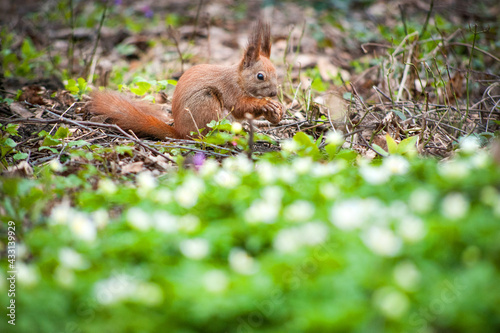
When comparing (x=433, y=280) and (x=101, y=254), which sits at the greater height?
(x=433, y=280)

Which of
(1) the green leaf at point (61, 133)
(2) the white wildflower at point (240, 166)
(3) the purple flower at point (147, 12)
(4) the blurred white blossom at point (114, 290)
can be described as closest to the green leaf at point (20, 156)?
(1) the green leaf at point (61, 133)

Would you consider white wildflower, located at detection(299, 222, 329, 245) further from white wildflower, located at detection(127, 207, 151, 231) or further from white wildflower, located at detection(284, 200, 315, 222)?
white wildflower, located at detection(127, 207, 151, 231)

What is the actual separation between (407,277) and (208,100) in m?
2.73

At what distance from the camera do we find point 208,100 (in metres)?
3.73

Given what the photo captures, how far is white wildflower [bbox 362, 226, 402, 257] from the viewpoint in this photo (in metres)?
1.34

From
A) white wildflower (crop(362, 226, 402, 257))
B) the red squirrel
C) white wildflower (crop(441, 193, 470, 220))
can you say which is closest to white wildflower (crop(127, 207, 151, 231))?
white wildflower (crop(362, 226, 402, 257))

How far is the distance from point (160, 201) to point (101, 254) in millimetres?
398

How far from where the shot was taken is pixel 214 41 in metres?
6.50

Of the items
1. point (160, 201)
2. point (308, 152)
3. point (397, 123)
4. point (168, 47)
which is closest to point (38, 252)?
point (160, 201)

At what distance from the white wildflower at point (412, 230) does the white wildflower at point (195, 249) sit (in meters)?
0.60

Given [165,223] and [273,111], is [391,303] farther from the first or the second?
[273,111]

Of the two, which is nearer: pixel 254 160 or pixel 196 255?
pixel 196 255

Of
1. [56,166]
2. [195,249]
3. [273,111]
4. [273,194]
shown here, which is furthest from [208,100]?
[195,249]

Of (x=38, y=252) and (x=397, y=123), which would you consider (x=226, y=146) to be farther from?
(x=38, y=252)
